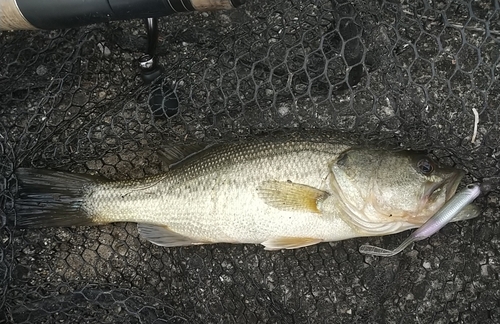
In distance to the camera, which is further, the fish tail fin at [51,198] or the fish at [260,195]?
the fish tail fin at [51,198]

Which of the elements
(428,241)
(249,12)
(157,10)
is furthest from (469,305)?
(157,10)

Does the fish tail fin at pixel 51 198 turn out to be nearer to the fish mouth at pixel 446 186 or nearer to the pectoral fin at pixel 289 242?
the pectoral fin at pixel 289 242

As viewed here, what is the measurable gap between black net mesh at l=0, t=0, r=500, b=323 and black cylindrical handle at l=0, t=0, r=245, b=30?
41cm

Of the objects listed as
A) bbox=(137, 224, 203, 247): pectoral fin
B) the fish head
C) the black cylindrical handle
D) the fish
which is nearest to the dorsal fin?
the fish

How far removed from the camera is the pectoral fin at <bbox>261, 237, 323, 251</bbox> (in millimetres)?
2607

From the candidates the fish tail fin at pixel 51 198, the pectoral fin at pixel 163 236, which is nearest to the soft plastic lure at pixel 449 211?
the pectoral fin at pixel 163 236

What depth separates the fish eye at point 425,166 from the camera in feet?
8.11

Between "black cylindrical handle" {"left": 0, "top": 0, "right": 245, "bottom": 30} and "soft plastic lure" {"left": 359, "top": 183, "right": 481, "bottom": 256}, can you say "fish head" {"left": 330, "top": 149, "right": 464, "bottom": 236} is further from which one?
"black cylindrical handle" {"left": 0, "top": 0, "right": 245, "bottom": 30}

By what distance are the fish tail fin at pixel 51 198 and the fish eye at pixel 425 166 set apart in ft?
5.19

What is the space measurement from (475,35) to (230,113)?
121 cm

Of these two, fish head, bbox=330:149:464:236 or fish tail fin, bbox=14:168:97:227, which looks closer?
fish head, bbox=330:149:464:236

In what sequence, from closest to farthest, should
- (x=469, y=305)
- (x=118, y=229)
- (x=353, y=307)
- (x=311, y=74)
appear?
(x=311, y=74) < (x=469, y=305) < (x=353, y=307) < (x=118, y=229)

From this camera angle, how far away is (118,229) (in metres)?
2.99

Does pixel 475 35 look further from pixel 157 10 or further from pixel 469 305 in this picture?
pixel 157 10
